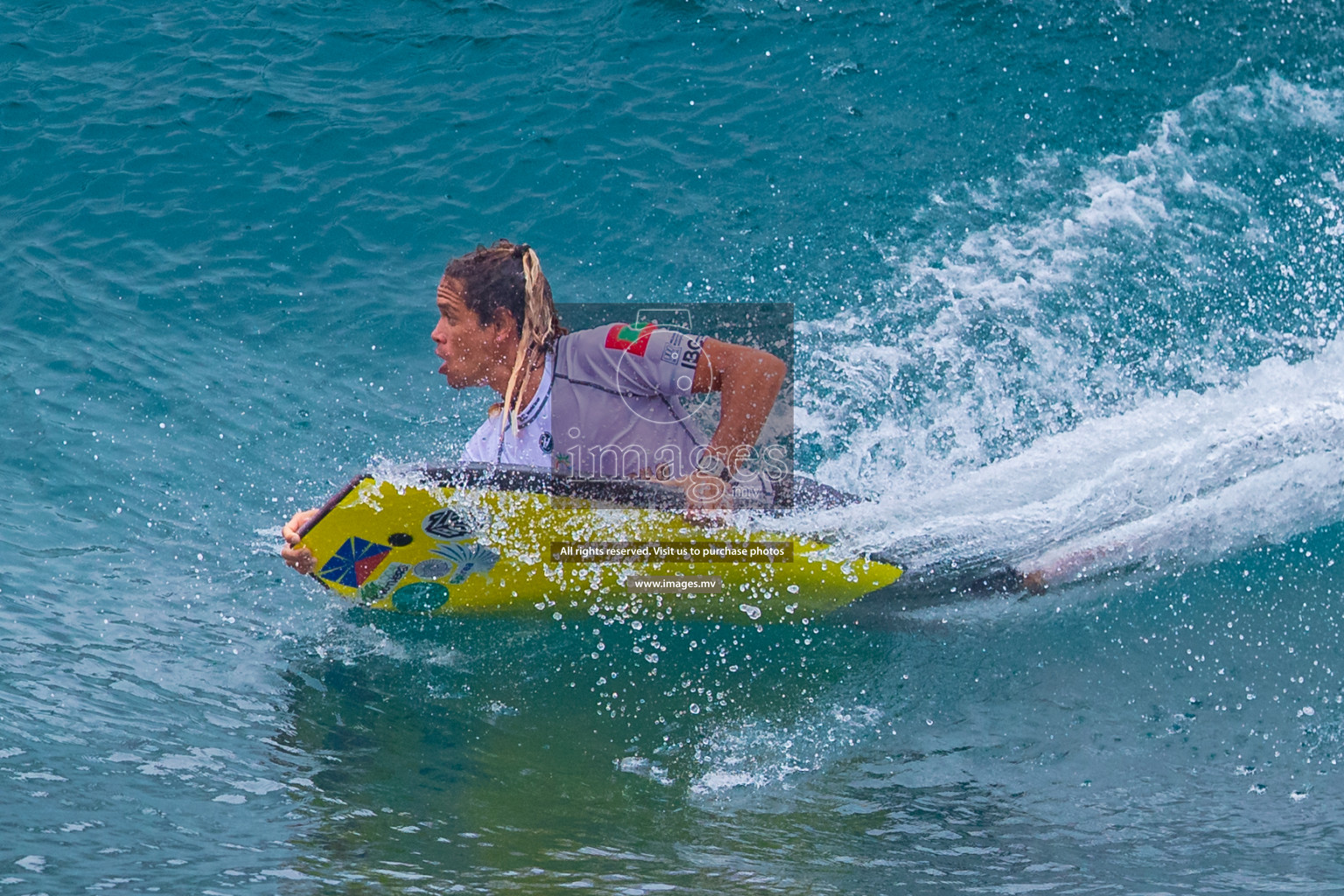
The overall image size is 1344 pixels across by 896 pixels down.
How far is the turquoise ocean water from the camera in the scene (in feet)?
12.0

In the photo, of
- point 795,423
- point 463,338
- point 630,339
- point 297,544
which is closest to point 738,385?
point 630,339

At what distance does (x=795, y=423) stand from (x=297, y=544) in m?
3.03

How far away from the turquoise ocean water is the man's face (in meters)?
1.19

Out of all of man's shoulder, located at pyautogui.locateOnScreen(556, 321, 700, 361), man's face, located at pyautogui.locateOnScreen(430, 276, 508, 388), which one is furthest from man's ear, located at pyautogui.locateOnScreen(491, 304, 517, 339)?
man's shoulder, located at pyautogui.locateOnScreen(556, 321, 700, 361)

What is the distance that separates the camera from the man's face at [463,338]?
13.2 ft

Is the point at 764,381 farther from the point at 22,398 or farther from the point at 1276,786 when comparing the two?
the point at 22,398

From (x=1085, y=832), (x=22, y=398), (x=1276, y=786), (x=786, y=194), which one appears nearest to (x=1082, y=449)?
(x=1276, y=786)

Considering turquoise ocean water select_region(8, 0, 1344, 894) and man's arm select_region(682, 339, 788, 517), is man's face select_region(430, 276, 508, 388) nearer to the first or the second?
man's arm select_region(682, 339, 788, 517)

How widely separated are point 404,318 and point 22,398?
7.39 ft

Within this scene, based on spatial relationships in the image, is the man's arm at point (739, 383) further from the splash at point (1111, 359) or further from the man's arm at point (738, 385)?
the splash at point (1111, 359)

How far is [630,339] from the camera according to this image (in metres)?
4.12

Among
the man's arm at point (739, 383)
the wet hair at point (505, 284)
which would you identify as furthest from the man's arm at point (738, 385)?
the wet hair at point (505, 284)

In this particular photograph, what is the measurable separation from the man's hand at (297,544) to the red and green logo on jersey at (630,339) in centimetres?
127

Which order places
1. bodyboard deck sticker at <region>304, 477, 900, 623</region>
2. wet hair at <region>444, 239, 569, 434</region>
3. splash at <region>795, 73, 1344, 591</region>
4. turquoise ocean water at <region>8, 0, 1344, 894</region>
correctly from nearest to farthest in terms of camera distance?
turquoise ocean water at <region>8, 0, 1344, 894</region>
wet hair at <region>444, 239, 569, 434</region>
bodyboard deck sticker at <region>304, 477, 900, 623</region>
splash at <region>795, 73, 1344, 591</region>
